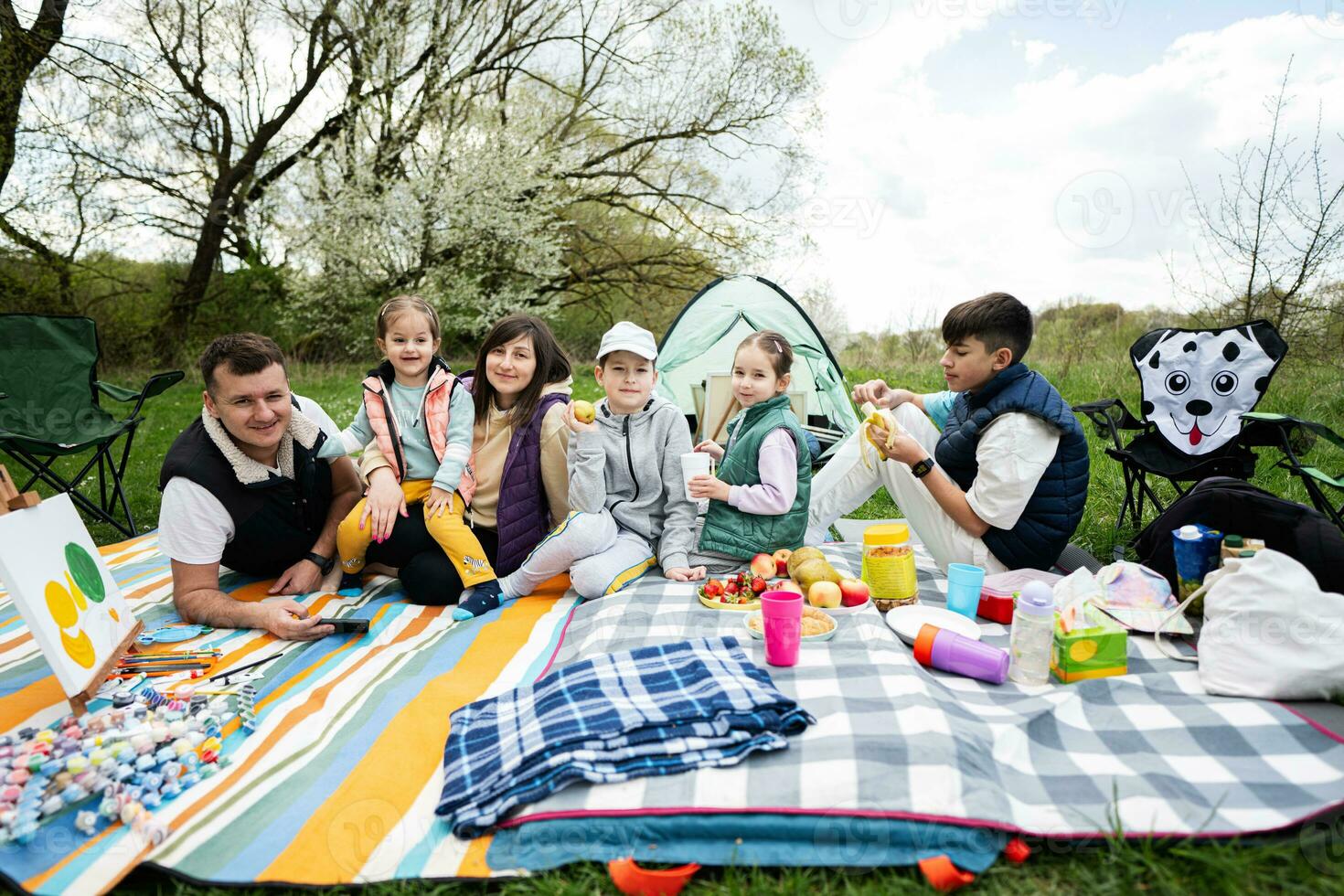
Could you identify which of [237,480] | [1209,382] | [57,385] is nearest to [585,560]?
[237,480]

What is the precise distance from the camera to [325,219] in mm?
10836

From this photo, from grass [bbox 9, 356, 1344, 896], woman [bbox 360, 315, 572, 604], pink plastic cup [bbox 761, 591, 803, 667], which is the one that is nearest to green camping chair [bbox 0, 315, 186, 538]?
woman [bbox 360, 315, 572, 604]

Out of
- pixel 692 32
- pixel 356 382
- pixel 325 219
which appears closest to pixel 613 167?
pixel 692 32

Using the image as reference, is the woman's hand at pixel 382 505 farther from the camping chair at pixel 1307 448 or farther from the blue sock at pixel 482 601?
the camping chair at pixel 1307 448

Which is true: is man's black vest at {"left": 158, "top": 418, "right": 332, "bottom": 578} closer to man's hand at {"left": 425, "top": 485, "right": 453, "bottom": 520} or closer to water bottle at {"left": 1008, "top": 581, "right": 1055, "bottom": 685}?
man's hand at {"left": 425, "top": 485, "right": 453, "bottom": 520}

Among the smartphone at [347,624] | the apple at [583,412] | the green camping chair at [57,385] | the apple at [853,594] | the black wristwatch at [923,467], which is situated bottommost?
the apple at [853,594]

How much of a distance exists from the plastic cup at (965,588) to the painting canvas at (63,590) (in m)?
2.84

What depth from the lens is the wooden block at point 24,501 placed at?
231 centimetres

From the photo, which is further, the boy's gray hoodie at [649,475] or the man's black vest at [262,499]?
the boy's gray hoodie at [649,475]

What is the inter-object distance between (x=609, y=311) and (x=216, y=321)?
20.4ft

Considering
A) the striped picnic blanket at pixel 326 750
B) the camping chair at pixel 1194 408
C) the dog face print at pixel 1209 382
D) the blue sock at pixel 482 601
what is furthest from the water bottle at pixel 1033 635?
the dog face print at pixel 1209 382

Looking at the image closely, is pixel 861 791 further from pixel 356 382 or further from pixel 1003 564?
pixel 356 382

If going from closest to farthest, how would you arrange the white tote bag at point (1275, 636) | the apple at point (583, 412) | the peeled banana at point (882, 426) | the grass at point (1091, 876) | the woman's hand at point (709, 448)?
the grass at point (1091, 876) < the white tote bag at point (1275, 636) < the peeled banana at point (882, 426) < the apple at point (583, 412) < the woman's hand at point (709, 448)

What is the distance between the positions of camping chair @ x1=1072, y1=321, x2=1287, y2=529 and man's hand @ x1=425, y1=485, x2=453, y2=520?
3077 millimetres
